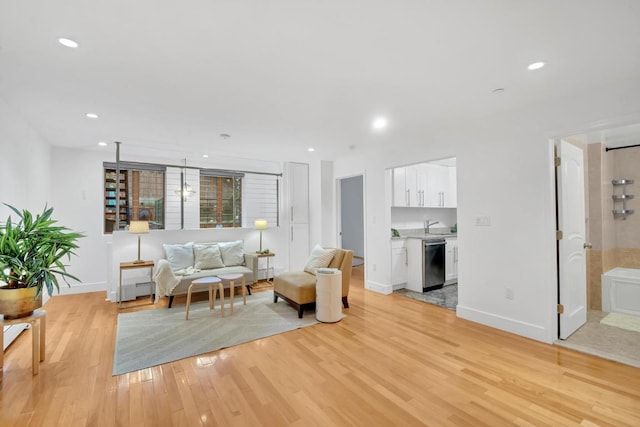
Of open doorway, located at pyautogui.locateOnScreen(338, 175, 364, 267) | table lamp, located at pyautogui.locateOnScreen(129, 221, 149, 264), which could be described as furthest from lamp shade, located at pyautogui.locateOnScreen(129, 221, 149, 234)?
open doorway, located at pyautogui.locateOnScreen(338, 175, 364, 267)

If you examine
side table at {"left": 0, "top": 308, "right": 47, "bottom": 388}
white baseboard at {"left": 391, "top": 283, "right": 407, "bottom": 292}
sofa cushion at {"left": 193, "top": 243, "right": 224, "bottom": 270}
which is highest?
sofa cushion at {"left": 193, "top": 243, "right": 224, "bottom": 270}

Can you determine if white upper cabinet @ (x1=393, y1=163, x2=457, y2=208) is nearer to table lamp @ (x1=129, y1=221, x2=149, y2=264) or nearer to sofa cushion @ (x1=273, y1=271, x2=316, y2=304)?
sofa cushion @ (x1=273, y1=271, x2=316, y2=304)

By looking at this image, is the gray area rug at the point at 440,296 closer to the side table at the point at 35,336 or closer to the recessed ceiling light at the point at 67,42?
the side table at the point at 35,336

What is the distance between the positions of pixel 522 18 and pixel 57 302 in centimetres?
626

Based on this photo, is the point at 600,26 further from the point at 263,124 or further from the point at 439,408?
the point at 263,124

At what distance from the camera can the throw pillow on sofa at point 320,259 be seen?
4035 millimetres

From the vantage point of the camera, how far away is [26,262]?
7.93 ft

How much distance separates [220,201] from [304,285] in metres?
3.23

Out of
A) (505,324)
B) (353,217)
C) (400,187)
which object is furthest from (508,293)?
(353,217)

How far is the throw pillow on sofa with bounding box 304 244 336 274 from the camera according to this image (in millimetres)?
4035

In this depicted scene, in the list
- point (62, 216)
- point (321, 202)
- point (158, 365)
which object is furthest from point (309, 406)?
point (62, 216)

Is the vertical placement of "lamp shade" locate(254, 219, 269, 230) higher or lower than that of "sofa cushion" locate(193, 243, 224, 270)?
higher

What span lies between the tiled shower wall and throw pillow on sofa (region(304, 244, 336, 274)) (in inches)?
136

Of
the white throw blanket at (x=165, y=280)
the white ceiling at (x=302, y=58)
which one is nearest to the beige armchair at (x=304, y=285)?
the white throw blanket at (x=165, y=280)
